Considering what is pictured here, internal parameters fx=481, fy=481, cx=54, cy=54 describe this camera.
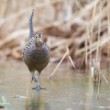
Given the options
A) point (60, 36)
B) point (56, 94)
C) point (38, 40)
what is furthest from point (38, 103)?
point (60, 36)

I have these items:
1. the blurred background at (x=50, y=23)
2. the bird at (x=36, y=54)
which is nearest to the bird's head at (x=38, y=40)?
the bird at (x=36, y=54)

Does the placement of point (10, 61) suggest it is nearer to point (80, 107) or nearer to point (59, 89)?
point (59, 89)

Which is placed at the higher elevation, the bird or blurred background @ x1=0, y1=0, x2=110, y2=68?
blurred background @ x1=0, y1=0, x2=110, y2=68

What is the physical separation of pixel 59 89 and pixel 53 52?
382 cm

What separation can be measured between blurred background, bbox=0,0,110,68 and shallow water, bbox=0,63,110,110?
9.46ft

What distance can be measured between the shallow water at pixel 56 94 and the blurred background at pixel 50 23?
2.88 metres

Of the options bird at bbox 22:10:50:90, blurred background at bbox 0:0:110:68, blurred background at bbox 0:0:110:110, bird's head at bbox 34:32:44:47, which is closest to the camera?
bird's head at bbox 34:32:44:47

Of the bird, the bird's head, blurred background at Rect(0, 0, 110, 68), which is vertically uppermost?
blurred background at Rect(0, 0, 110, 68)

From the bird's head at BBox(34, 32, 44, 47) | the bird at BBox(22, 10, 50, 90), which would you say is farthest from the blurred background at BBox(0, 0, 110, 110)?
the bird's head at BBox(34, 32, 44, 47)

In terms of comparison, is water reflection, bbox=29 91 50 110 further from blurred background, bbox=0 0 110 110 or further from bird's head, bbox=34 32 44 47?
blurred background, bbox=0 0 110 110

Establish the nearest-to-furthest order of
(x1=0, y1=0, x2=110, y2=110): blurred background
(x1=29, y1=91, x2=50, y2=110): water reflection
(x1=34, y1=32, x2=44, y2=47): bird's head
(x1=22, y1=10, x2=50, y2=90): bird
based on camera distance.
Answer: (x1=29, y1=91, x2=50, y2=110): water reflection < (x1=34, y1=32, x2=44, y2=47): bird's head < (x1=22, y1=10, x2=50, y2=90): bird < (x1=0, y1=0, x2=110, y2=110): blurred background

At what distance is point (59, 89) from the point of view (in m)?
4.22

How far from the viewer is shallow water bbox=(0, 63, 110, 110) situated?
10.8 feet

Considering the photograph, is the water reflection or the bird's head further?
the bird's head
